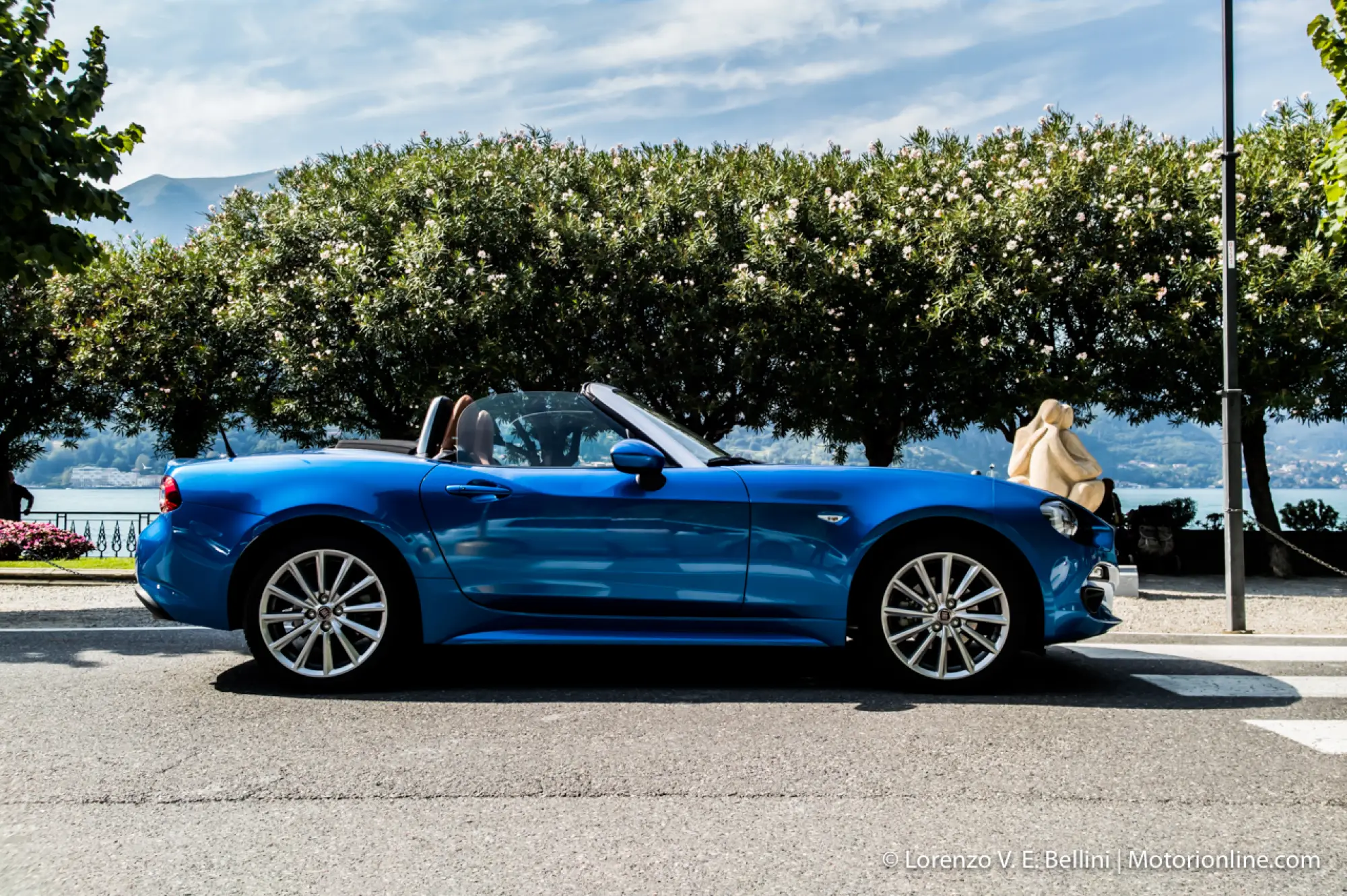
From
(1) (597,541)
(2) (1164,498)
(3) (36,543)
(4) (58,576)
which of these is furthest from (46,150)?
(2) (1164,498)

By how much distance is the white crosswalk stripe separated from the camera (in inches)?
193

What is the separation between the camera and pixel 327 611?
5.44 meters

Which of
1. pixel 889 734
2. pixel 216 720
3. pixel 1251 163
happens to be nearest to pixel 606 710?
pixel 889 734

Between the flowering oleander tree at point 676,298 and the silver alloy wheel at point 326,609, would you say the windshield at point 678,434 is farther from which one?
the flowering oleander tree at point 676,298

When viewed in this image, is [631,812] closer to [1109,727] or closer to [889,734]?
[889,734]

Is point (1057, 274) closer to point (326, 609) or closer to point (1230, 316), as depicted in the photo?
point (1230, 316)

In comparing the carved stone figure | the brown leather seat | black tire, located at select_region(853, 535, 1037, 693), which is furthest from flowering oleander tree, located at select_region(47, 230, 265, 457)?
black tire, located at select_region(853, 535, 1037, 693)

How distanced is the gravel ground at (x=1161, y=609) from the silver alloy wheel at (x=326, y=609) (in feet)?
11.8

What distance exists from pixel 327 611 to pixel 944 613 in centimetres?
294

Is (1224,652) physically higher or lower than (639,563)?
lower

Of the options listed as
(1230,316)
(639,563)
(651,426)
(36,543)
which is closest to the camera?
(639,563)

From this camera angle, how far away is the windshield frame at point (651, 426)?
565cm

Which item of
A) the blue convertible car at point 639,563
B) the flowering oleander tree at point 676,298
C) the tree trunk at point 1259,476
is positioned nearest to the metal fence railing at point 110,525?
the flowering oleander tree at point 676,298

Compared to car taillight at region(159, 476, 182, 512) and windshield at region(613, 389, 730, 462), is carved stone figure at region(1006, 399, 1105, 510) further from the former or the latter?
car taillight at region(159, 476, 182, 512)
